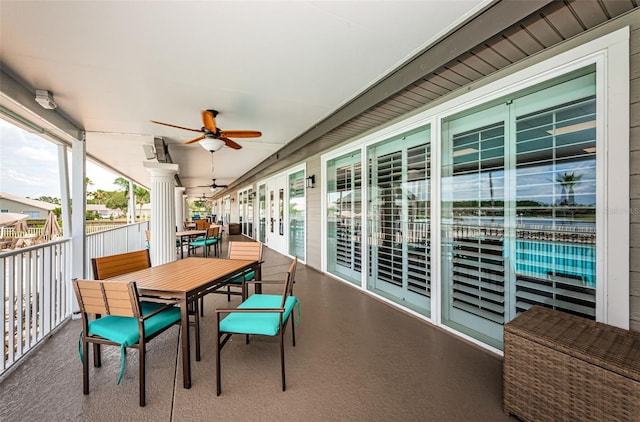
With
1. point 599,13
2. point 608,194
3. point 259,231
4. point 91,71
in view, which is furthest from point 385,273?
point 259,231

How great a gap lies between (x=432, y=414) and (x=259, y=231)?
8.62 metres

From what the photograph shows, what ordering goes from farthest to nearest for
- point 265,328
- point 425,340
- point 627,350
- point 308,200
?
point 308,200 → point 425,340 → point 265,328 → point 627,350

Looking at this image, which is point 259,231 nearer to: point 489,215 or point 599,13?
point 489,215

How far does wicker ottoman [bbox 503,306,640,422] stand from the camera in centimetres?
120

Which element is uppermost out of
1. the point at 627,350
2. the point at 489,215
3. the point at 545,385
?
the point at 489,215

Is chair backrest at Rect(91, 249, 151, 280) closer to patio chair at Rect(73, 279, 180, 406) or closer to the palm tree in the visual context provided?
patio chair at Rect(73, 279, 180, 406)

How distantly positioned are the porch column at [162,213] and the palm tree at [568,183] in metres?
4.96

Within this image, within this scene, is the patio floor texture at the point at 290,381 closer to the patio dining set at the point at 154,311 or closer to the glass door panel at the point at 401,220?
the patio dining set at the point at 154,311

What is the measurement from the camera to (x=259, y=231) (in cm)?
966

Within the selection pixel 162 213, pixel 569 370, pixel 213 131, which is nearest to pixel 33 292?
pixel 162 213

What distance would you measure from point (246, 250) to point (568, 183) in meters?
3.38

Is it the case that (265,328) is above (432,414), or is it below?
above

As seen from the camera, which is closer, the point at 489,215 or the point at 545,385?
the point at 545,385

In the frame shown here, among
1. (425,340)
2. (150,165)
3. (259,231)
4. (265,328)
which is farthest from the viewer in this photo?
(259,231)
